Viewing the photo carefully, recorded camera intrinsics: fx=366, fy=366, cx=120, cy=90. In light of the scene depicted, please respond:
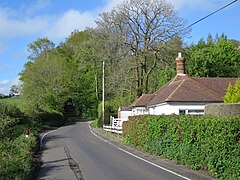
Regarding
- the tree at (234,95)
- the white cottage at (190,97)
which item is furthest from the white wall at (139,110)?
the tree at (234,95)

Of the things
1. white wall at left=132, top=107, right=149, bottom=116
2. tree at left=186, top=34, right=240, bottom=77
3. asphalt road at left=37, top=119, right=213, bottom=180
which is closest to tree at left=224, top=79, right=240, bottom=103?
asphalt road at left=37, top=119, right=213, bottom=180

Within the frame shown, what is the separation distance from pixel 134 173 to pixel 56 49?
253ft

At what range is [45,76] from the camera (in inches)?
2665

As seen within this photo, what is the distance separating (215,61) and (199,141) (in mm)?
43513

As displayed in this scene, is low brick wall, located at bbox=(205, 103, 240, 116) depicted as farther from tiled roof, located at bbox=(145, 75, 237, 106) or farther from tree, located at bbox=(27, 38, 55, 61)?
tree, located at bbox=(27, 38, 55, 61)

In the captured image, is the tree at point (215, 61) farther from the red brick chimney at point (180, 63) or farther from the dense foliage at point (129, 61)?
the red brick chimney at point (180, 63)

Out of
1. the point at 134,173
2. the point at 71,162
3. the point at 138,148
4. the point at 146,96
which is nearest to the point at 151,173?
the point at 134,173

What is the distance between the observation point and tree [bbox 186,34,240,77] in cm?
5347

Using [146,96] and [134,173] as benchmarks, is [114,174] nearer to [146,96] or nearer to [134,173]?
[134,173]

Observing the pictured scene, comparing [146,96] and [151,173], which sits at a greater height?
[146,96]

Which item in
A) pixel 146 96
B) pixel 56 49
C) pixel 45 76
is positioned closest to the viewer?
pixel 146 96

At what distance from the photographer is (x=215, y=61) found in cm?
5566

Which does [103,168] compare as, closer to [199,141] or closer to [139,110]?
[199,141]

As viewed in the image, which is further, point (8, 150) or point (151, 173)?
point (8, 150)
